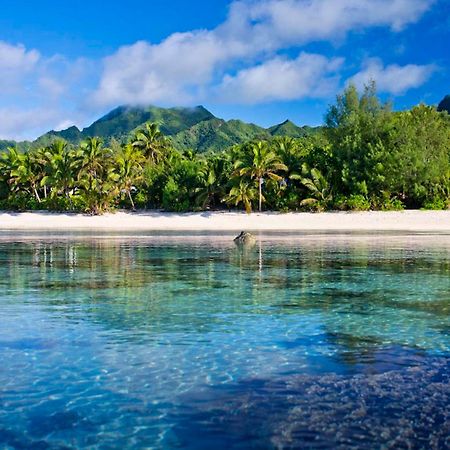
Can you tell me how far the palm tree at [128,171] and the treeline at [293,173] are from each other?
0.12 m

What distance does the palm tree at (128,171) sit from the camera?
219ft

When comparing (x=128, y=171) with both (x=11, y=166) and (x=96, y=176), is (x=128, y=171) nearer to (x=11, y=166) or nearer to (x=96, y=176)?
(x=96, y=176)

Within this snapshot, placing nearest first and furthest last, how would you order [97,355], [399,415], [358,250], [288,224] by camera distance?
1. [399,415]
2. [97,355]
3. [358,250]
4. [288,224]

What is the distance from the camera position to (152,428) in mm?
6824

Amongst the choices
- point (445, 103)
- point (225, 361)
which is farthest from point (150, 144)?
point (445, 103)

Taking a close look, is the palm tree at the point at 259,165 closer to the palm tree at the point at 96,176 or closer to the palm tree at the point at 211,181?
the palm tree at the point at 211,181

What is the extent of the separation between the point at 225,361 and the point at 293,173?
53.3 meters

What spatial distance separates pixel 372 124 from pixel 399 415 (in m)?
57.6

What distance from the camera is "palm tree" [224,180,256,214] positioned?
5928 centimetres

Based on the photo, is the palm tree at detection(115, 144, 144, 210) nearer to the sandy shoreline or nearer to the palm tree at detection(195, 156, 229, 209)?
the sandy shoreline

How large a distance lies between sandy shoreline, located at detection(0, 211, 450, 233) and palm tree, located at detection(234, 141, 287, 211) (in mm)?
3860

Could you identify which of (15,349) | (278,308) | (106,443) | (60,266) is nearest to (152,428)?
(106,443)

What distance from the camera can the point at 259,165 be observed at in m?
59.5

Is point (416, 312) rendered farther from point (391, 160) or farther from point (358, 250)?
point (391, 160)
